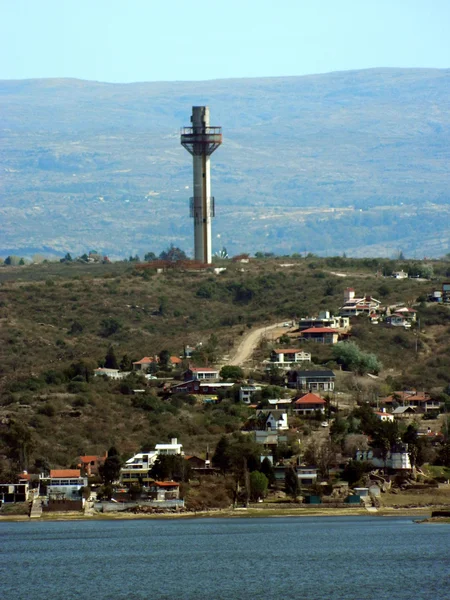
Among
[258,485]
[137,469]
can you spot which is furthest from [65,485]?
[258,485]

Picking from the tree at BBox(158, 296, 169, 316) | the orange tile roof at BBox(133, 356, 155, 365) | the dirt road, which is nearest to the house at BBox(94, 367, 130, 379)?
the orange tile roof at BBox(133, 356, 155, 365)

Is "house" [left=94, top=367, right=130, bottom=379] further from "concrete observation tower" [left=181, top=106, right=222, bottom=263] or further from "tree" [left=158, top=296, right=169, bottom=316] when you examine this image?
"concrete observation tower" [left=181, top=106, right=222, bottom=263]

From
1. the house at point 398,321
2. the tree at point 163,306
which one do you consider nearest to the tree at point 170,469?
the house at point 398,321

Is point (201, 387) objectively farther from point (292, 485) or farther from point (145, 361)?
point (292, 485)

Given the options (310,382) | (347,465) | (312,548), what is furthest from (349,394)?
(312,548)

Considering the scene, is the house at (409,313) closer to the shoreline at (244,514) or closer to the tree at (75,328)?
the tree at (75,328)

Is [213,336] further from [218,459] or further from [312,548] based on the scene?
[312,548]
